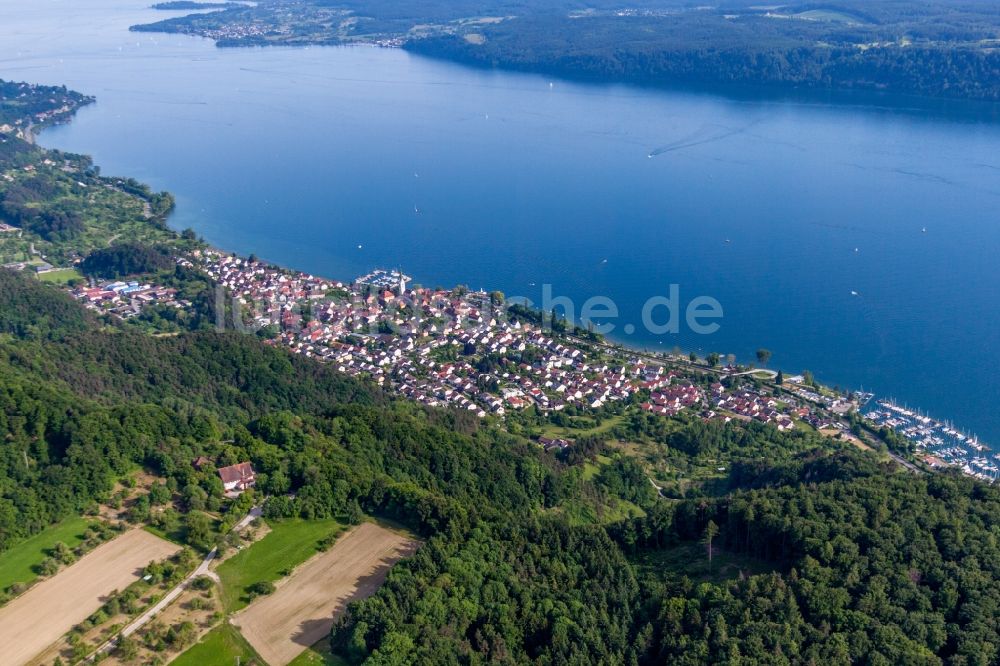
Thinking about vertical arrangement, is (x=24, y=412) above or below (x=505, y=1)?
below

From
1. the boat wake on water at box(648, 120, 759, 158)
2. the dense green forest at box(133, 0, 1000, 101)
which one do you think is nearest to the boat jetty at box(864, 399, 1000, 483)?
the boat wake on water at box(648, 120, 759, 158)

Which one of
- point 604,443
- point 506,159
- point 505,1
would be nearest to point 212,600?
point 604,443

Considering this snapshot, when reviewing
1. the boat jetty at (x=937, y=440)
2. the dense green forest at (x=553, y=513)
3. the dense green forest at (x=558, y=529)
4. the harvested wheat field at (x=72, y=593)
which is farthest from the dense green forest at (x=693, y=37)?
the harvested wheat field at (x=72, y=593)

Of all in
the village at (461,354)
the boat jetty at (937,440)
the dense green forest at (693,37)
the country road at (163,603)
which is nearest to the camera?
the country road at (163,603)

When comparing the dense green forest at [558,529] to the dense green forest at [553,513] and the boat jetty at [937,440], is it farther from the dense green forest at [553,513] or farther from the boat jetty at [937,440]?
the boat jetty at [937,440]

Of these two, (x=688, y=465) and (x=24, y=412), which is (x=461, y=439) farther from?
(x=24, y=412)

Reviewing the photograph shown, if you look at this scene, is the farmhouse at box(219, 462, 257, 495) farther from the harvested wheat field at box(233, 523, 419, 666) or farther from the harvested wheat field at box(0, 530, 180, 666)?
the harvested wheat field at box(233, 523, 419, 666)
